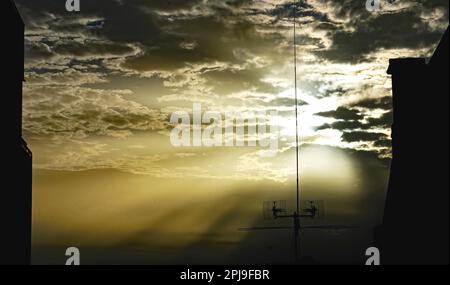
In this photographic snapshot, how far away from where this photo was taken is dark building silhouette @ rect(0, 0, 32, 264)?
45.9 m

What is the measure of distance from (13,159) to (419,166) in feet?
96.2

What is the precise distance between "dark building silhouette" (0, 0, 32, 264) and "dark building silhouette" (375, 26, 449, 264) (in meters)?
26.3

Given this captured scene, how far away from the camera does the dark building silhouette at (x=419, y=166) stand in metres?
Result: 26.9

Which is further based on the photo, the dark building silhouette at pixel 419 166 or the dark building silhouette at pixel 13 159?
the dark building silhouette at pixel 13 159

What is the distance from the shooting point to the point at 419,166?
30.8m

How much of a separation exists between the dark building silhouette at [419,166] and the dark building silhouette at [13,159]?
26289mm

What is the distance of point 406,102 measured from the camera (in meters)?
34.5

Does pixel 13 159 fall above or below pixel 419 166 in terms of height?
above

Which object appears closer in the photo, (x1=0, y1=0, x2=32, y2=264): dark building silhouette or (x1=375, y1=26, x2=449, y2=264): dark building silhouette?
(x1=375, y1=26, x2=449, y2=264): dark building silhouette

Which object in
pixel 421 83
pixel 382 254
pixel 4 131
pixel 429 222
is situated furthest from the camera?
pixel 4 131
